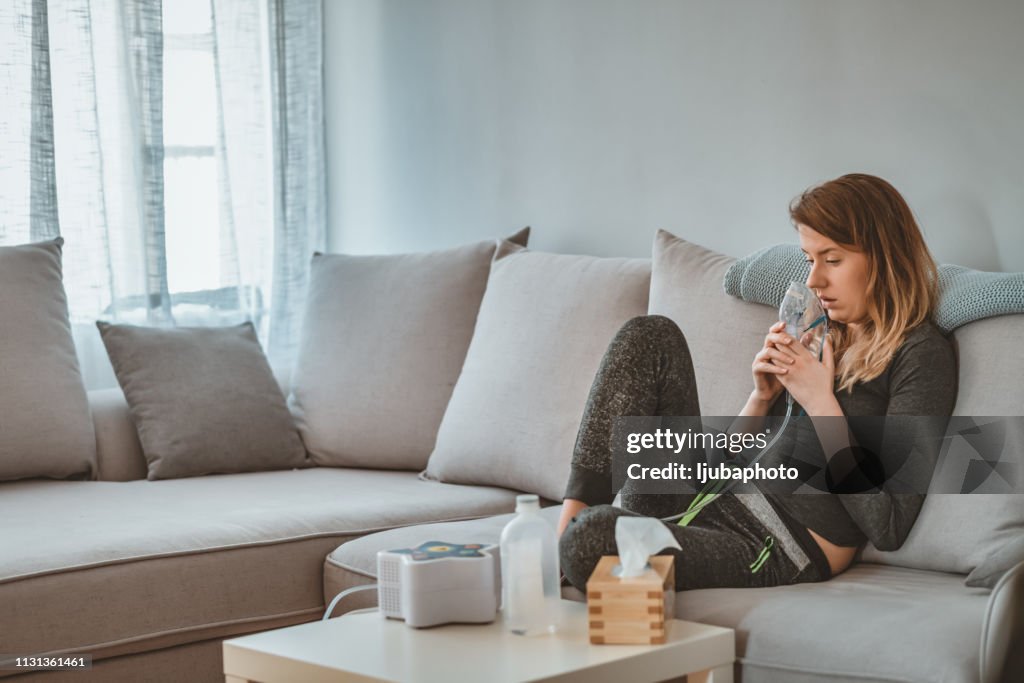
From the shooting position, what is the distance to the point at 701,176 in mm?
2764

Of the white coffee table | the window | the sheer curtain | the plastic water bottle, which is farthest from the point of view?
the window

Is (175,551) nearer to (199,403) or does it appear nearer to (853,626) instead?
(199,403)

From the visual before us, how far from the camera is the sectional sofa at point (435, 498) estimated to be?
5.31ft

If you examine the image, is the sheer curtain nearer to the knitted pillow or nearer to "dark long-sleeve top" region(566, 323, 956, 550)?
the knitted pillow

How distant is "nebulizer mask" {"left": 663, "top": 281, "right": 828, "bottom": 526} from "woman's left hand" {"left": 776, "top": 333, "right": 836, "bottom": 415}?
1.1 inches

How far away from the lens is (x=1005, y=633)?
4.68ft

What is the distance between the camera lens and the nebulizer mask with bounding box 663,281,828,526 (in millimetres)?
1901

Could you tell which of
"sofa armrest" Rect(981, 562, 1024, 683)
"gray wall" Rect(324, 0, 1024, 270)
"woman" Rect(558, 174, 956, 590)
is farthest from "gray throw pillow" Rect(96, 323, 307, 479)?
"sofa armrest" Rect(981, 562, 1024, 683)

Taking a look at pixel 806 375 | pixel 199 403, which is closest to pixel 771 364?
pixel 806 375

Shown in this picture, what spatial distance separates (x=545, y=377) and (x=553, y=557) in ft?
3.27

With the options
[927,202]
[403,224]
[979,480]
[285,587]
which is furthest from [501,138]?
[979,480]

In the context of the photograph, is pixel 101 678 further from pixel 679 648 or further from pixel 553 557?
pixel 679 648

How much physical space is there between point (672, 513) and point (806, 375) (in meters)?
0.34

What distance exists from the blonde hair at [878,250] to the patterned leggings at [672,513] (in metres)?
0.26
